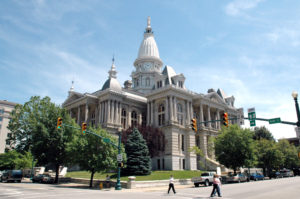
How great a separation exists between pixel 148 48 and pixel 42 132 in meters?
54.4

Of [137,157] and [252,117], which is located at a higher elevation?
[252,117]

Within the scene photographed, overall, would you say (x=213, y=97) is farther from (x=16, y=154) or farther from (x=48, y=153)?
(x=16, y=154)

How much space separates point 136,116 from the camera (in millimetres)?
66562

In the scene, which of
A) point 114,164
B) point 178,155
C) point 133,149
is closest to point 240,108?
point 178,155

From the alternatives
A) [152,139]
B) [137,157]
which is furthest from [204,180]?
[152,139]

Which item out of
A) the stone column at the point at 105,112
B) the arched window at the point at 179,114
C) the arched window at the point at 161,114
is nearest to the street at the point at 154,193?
the stone column at the point at 105,112

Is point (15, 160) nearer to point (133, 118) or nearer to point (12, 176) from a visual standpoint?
point (12, 176)

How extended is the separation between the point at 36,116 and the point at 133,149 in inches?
753

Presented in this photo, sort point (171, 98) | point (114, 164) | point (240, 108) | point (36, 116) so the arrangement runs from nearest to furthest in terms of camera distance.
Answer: point (114, 164) → point (36, 116) → point (171, 98) → point (240, 108)

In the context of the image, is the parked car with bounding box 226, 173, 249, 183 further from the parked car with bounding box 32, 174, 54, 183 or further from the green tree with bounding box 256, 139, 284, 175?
the parked car with bounding box 32, 174, 54, 183

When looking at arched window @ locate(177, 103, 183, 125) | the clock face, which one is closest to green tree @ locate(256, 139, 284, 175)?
arched window @ locate(177, 103, 183, 125)

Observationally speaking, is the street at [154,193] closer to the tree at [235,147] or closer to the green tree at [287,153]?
the tree at [235,147]

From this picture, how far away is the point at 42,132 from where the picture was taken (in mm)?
41219

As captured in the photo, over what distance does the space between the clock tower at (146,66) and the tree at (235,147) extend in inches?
1669
